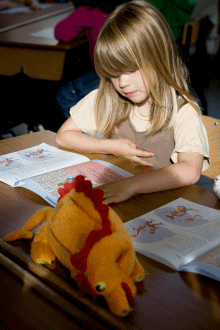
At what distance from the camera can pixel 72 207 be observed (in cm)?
58

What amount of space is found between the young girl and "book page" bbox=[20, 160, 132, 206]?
9cm

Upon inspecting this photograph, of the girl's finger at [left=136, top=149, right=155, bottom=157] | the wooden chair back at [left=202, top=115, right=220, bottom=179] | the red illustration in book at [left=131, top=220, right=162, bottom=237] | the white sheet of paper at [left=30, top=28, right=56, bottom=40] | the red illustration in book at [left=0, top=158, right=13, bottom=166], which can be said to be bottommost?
the wooden chair back at [left=202, top=115, right=220, bottom=179]

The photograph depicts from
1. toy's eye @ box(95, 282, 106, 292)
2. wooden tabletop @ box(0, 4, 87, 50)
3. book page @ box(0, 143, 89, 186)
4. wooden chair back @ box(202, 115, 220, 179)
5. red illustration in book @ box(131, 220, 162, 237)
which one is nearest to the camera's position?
toy's eye @ box(95, 282, 106, 292)

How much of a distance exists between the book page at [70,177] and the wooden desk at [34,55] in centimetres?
143

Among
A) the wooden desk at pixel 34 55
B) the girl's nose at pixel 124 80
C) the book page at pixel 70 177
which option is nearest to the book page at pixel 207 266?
the book page at pixel 70 177

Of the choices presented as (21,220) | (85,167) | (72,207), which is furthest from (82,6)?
(72,207)

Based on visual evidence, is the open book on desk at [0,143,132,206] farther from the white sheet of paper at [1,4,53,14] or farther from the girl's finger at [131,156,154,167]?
the white sheet of paper at [1,4,53,14]

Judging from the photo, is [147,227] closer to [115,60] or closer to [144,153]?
[144,153]

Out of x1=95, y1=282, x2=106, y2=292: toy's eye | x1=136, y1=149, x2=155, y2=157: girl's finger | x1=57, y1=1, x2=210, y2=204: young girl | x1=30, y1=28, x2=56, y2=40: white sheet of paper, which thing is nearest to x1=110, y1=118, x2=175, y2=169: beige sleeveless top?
x1=57, y1=1, x2=210, y2=204: young girl

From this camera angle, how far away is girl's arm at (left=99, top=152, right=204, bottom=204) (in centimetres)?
93

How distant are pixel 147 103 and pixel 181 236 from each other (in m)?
0.71

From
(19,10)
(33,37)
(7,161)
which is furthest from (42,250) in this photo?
(19,10)

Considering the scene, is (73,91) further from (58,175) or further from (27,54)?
(58,175)

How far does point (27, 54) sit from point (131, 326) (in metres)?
2.23
